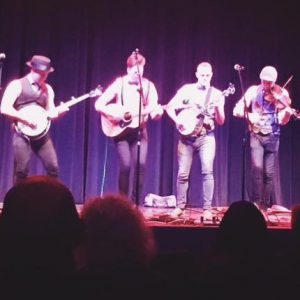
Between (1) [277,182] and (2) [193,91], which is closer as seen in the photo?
(2) [193,91]

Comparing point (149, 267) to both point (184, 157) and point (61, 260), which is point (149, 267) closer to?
point (61, 260)

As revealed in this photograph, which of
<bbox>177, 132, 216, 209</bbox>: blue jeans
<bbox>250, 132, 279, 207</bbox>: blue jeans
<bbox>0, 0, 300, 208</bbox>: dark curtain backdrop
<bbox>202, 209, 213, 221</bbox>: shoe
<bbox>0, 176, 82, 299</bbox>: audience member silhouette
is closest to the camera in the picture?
<bbox>0, 176, 82, 299</bbox>: audience member silhouette

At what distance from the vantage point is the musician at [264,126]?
7.16m

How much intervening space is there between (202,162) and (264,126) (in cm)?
112

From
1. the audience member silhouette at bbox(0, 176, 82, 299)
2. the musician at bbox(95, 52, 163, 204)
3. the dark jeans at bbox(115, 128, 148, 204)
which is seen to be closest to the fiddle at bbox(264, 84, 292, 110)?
the musician at bbox(95, 52, 163, 204)

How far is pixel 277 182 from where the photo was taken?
947 cm

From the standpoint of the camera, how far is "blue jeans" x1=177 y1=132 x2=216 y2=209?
21.9 feet

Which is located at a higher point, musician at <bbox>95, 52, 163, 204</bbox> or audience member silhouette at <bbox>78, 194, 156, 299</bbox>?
musician at <bbox>95, 52, 163, 204</bbox>

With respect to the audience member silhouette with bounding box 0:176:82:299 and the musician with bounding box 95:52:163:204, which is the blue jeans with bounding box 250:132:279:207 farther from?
the audience member silhouette with bounding box 0:176:82:299

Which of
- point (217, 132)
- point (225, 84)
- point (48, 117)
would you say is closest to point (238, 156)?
point (217, 132)

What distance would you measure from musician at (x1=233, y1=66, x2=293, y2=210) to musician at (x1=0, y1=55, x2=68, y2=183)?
265 cm

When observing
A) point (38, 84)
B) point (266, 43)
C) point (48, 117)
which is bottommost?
point (48, 117)

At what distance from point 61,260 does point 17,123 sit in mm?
4767

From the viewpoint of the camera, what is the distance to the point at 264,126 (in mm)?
7164
